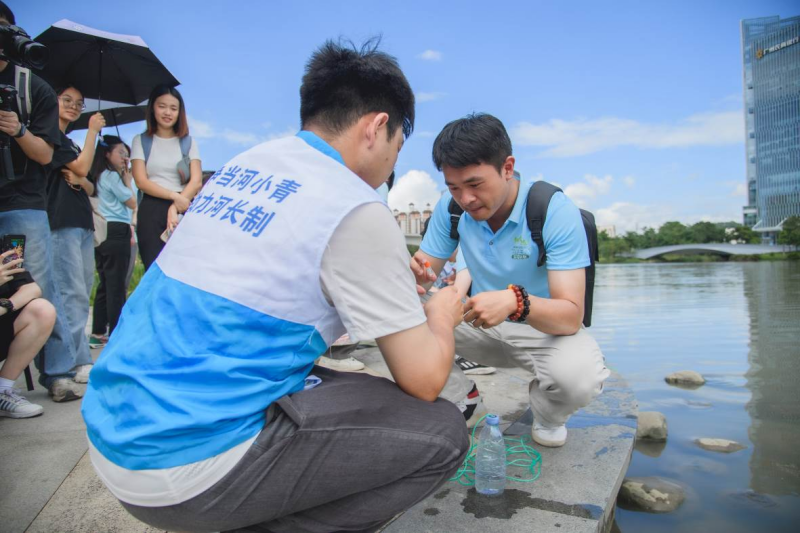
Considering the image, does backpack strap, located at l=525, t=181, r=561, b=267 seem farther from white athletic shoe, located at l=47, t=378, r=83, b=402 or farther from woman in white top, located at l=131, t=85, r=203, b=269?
white athletic shoe, located at l=47, t=378, r=83, b=402

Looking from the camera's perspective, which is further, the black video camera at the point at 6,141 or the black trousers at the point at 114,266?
the black trousers at the point at 114,266

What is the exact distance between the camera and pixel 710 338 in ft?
22.0

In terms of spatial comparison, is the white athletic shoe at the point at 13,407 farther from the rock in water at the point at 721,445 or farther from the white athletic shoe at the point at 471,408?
the rock in water at the point at 721,445

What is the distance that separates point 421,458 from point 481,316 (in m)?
0.74

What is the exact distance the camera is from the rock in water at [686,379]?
4.48 metres

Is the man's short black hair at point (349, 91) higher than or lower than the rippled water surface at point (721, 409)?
higher

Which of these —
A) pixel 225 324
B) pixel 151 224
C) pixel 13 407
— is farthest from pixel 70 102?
pixel 225 324

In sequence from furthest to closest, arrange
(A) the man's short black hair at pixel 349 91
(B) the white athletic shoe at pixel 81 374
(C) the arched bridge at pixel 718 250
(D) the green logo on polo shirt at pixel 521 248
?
1. (C) the arched bridge at pixel 718 250
2. (B) the white athletic shoe at pixel 81 374
3. (D) the green logo on polo shirt at pixel 521 248
4. (A) the man's short black hair at pixel 349 91

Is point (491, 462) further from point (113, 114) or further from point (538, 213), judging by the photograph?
point (113, 114)

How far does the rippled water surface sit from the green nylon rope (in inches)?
19.8

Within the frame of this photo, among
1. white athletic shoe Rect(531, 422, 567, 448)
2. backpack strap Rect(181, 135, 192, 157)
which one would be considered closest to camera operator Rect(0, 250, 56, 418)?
backpack strap Rect(181, 135, 192, 157)

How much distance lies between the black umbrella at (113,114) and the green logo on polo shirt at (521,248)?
13.8 ft

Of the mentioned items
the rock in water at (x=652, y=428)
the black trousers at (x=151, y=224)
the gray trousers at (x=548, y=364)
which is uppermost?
the black trousers at (x=151, y=224)

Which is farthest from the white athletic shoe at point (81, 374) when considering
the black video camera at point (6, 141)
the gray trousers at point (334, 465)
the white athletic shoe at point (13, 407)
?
the gray trousers at point (334, 465)
